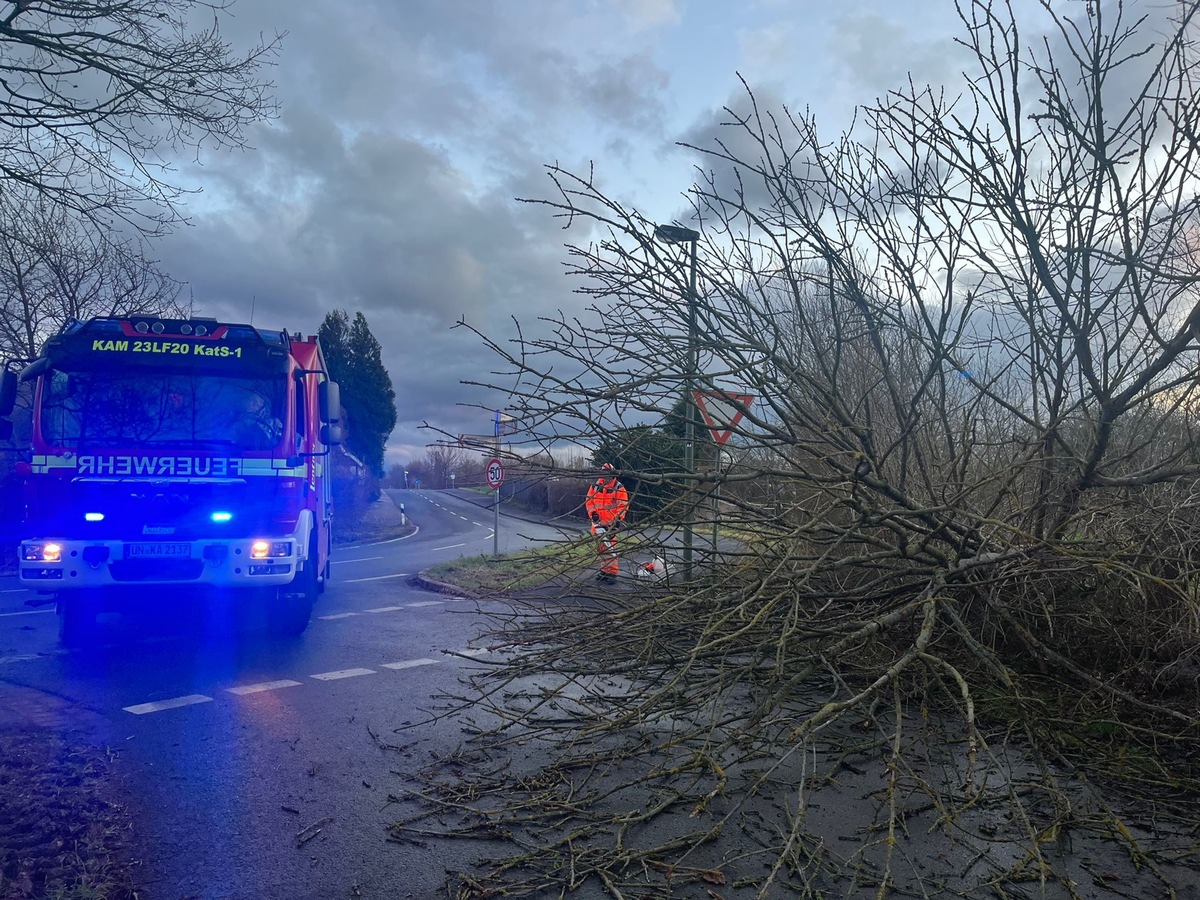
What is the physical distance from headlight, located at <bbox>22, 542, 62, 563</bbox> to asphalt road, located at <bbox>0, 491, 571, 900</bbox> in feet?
2.96

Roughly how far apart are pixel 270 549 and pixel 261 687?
1.64 m

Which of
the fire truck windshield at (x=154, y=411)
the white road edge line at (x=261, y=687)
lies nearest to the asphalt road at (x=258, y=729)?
the white road edge line at (x=261, y=687)

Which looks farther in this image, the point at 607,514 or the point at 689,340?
the point at 607,514

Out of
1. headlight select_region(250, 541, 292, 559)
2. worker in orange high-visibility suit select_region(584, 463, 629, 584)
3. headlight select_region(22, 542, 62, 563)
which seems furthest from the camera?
headlight select_region(250, 541, 292, 559)

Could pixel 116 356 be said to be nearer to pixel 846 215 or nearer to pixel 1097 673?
pixel 846 215

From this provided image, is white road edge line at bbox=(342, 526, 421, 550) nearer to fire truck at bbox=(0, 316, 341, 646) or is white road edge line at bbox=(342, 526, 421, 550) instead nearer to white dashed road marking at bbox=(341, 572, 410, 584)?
white dashed road marking at bbox=(341, 572, 410, 584)

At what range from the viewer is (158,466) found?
813 centimetres

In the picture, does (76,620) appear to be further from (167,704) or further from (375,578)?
(375,578)

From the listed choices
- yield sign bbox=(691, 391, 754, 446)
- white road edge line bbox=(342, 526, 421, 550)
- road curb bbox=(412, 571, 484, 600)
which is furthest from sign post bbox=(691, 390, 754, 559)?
white road edge line bbox=(342, 526, 421, 550)

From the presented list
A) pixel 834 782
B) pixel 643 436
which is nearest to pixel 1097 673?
pixel 834 782

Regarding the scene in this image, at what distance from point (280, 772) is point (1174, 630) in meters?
4.63

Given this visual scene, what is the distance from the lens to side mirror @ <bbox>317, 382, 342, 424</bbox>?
9547 millimetres

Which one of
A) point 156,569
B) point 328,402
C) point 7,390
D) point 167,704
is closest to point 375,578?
point 328,402

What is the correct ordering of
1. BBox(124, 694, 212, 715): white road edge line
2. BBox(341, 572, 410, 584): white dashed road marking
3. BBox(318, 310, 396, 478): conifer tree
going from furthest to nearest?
1. BBox(318, 310, 396, 478): conifer tree
2. BBox(341, 572, 410, 584): white dashed road marking
3. BBox(124, 694, 212, 715): white road edge line
